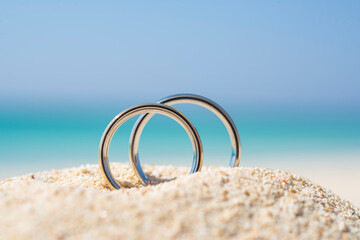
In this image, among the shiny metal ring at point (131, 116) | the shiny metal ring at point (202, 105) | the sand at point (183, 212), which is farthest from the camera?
the shiny metal ring at point (202, 105)

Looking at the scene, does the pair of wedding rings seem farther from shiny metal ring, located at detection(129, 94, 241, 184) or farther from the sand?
the sand

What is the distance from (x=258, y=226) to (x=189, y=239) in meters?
0.50

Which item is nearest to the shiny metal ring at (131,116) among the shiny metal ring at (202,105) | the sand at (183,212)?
the shiny metal ring at (202,105)

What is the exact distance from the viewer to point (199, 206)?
245 centimetres

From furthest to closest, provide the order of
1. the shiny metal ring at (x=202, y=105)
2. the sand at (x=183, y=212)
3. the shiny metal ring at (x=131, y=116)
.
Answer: the shiny metal ring at (x=202, y=105) < the shiny metal ring at (x=131, y=116) < the sand at (x=183, y=212)

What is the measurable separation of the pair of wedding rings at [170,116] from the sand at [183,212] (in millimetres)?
918

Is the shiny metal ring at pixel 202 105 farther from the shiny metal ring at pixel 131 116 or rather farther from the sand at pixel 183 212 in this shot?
the sand at pixel 183 212

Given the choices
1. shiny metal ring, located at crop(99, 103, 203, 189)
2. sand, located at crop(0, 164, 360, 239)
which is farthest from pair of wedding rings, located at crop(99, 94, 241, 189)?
sand, located at crop(0, 164, 360, 239)

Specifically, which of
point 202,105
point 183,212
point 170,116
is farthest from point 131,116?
point 183,212

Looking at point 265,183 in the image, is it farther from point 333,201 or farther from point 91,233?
point 91,233

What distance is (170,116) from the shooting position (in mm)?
3832

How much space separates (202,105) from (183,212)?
5.77ft

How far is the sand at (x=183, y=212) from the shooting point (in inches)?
87.0

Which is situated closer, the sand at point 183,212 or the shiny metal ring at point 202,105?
the sand at point 183,212
